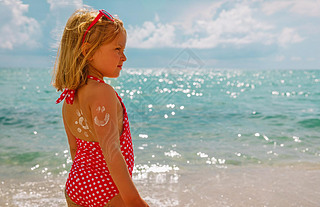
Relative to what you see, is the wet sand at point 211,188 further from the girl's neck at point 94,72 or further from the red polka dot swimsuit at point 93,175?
the girl's neck at point 94,72

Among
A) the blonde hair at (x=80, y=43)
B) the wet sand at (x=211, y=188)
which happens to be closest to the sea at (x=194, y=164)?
the wet sand at (x=211, y=188)

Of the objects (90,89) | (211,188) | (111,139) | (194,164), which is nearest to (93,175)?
(111,139)

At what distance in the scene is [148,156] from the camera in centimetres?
613

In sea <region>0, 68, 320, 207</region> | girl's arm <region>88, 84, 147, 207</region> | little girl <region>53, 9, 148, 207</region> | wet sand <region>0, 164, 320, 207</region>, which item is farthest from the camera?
sea <region>0, 68, 320, 207</region>

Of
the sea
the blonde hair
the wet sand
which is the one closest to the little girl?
the blonde hair

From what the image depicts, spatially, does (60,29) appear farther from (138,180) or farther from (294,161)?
(294,161)

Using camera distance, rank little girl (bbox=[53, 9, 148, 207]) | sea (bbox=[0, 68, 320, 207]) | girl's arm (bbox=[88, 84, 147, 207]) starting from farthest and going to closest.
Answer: sea (bbox=[0, 68, 320, 207]) → little girl (bbox=[53, 9, 148, 207]) → girl's arm (bbox=[88, 84, 147, 207])

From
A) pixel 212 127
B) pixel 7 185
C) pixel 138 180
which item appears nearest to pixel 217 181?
pixel 138 180

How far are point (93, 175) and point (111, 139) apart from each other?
0.88ft

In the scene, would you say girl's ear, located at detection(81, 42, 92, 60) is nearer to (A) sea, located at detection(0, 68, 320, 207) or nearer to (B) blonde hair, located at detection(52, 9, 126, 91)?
(B) blonde hair, located at detection(52, 9, 126, 91)

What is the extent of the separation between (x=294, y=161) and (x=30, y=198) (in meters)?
4.48

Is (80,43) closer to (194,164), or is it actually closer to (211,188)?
(211,188)

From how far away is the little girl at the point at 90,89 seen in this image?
1.49 m

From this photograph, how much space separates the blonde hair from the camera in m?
1.50
